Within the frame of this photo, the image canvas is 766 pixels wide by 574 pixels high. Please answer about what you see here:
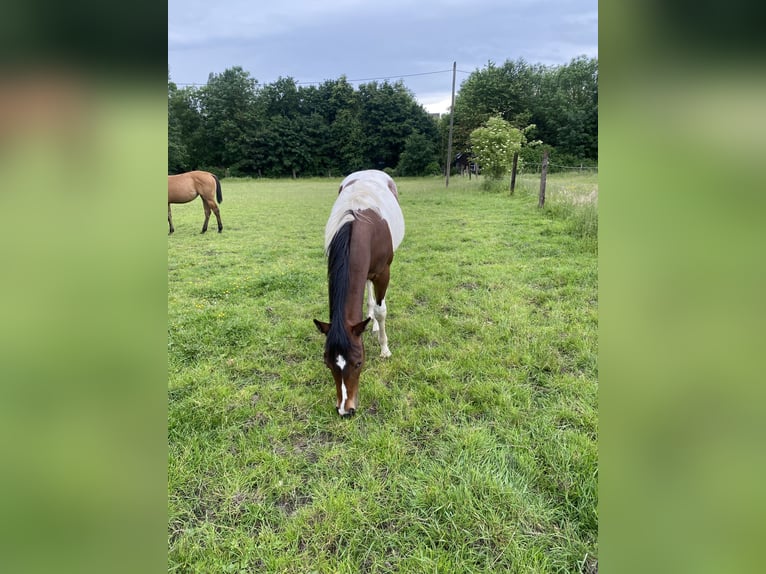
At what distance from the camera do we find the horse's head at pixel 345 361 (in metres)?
2.30

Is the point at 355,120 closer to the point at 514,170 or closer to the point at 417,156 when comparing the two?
the point at 417,156

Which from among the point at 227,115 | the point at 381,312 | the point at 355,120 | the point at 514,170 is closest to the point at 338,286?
the point at 381,312

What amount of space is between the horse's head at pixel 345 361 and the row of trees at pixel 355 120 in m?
1.35

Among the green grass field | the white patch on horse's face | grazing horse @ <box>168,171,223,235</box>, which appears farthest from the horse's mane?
grazing horse @ <box>168,171,223,235</box>

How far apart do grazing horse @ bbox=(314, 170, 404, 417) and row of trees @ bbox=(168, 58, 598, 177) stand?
4.02 feet

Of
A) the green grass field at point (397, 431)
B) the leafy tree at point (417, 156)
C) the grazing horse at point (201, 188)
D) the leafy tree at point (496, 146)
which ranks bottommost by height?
the green grass field at point (397, 431)

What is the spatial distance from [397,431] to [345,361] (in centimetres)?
56

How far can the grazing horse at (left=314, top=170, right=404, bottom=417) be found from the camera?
7.68ft

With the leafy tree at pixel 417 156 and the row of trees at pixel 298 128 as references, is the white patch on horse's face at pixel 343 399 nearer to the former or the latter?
the row of trees at pixel 298 128
